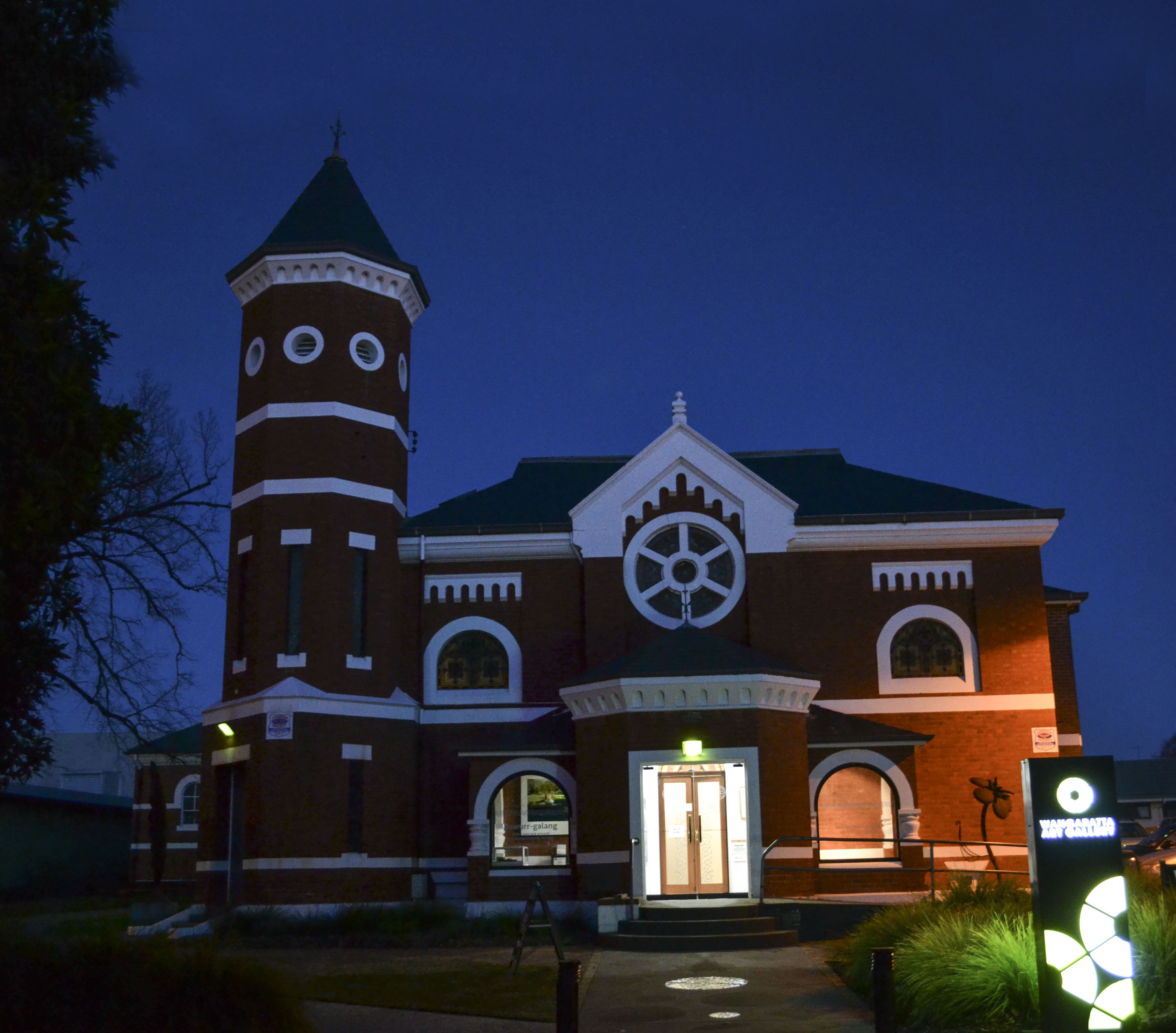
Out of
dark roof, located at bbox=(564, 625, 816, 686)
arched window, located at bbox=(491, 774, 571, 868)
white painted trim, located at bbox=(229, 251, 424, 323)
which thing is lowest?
arched window, located at bbox=(491, 774, 571, 868)

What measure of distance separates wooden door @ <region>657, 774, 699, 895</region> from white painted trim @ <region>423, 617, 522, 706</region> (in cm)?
490

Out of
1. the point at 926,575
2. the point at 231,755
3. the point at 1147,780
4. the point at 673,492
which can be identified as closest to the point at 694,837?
the point at 673,492

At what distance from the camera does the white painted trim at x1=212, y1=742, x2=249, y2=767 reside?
81.3 feet

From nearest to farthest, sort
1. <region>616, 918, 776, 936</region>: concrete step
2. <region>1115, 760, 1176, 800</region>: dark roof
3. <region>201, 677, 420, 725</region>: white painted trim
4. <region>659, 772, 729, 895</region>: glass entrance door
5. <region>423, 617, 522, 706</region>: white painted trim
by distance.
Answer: <region>616, 918, 776, 936</region>: concrete step < <region>659, 772, 729, 895</region>: glass entrance door < <region>201, 677, 420, 725</region>: white painted trim < <region>423, 617, 522, 706</region>: white painted trim < <region>1115, 760, 1176, 800</region>: dark roof

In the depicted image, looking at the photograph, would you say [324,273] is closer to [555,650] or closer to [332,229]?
[332,229]

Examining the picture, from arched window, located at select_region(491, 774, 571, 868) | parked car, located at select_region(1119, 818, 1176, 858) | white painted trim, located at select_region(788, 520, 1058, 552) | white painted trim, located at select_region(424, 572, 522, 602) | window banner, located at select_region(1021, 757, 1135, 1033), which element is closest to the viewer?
window banner, located at select_region(1021, 757, 1135, 1033)

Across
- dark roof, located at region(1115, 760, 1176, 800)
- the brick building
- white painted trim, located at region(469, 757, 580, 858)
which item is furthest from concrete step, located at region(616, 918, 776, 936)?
dark roof, located at region(1115, 760, 1176, 800)

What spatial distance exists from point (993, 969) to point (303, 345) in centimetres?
1950

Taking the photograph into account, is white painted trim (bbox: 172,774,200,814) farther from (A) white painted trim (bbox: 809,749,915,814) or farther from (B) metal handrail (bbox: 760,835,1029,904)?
(B) metal handrail (bbox: 760,835,1029,904)

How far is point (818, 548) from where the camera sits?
2720 centimetres

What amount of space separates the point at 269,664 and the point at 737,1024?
14711 millimetres

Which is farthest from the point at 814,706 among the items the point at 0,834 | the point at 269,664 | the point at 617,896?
the point at 0,834

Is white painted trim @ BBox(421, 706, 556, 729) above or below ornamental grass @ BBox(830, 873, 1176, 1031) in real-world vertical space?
above

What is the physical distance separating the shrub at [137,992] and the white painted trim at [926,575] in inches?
734
